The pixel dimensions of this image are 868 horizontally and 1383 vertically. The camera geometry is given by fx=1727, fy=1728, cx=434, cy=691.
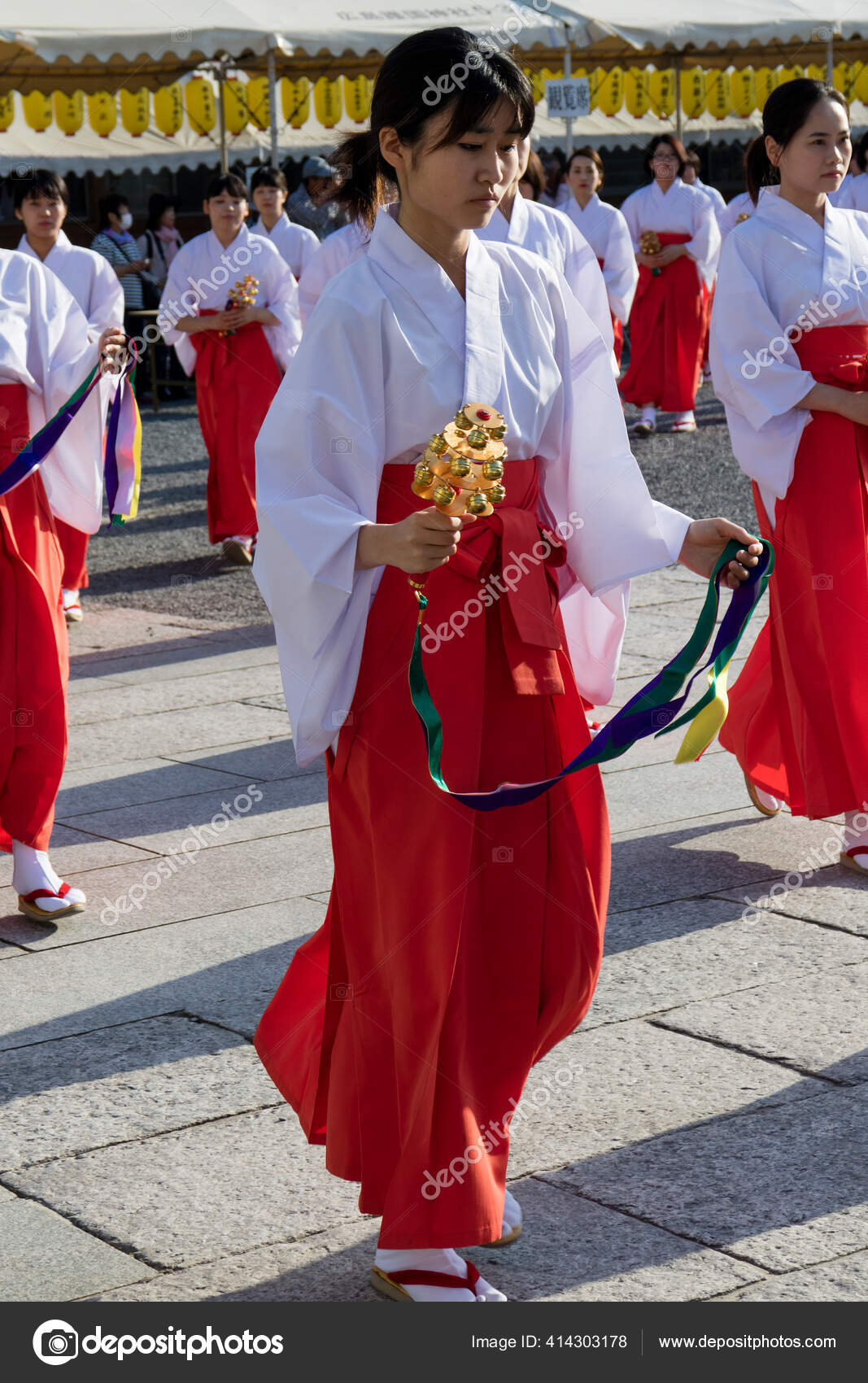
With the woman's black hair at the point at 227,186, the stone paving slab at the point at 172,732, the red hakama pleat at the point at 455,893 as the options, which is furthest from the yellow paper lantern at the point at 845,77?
the red hakama pleat at the point at 455,893

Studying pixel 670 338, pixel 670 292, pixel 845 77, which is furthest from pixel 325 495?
pixel 845 77

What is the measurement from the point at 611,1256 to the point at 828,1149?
1.65 ft

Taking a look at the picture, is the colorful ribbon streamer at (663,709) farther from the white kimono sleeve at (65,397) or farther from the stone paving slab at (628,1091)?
the white kimono sleeve at (65,397)

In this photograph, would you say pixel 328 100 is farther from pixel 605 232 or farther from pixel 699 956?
pixel 699 956

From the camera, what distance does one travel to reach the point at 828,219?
4336 mm

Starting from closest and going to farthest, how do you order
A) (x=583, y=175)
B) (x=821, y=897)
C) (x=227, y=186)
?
1. (x=821, y=897)
2. (x=227, y=186)
3. (x=583, y=175)

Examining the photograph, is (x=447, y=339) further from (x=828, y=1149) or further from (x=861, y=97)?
(x=861, y=97)

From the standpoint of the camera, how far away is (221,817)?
4.97 m

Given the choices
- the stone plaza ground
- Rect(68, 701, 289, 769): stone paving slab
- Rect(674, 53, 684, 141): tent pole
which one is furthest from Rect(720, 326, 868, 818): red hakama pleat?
Rect(674, 53, 684, 141): tent pole

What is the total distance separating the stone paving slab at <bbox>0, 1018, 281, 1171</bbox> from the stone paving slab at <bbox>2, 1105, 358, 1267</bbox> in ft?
0.21

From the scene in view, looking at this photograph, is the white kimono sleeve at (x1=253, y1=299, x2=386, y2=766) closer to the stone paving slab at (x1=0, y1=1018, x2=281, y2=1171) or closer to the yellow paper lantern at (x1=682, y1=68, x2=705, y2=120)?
the stone paving slab at (x1=0, y1=1018, x2=281, y2=1171)

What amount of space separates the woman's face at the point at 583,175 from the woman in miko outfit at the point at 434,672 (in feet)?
32.0

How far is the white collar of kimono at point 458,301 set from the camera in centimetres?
245

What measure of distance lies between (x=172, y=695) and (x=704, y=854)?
269cm
